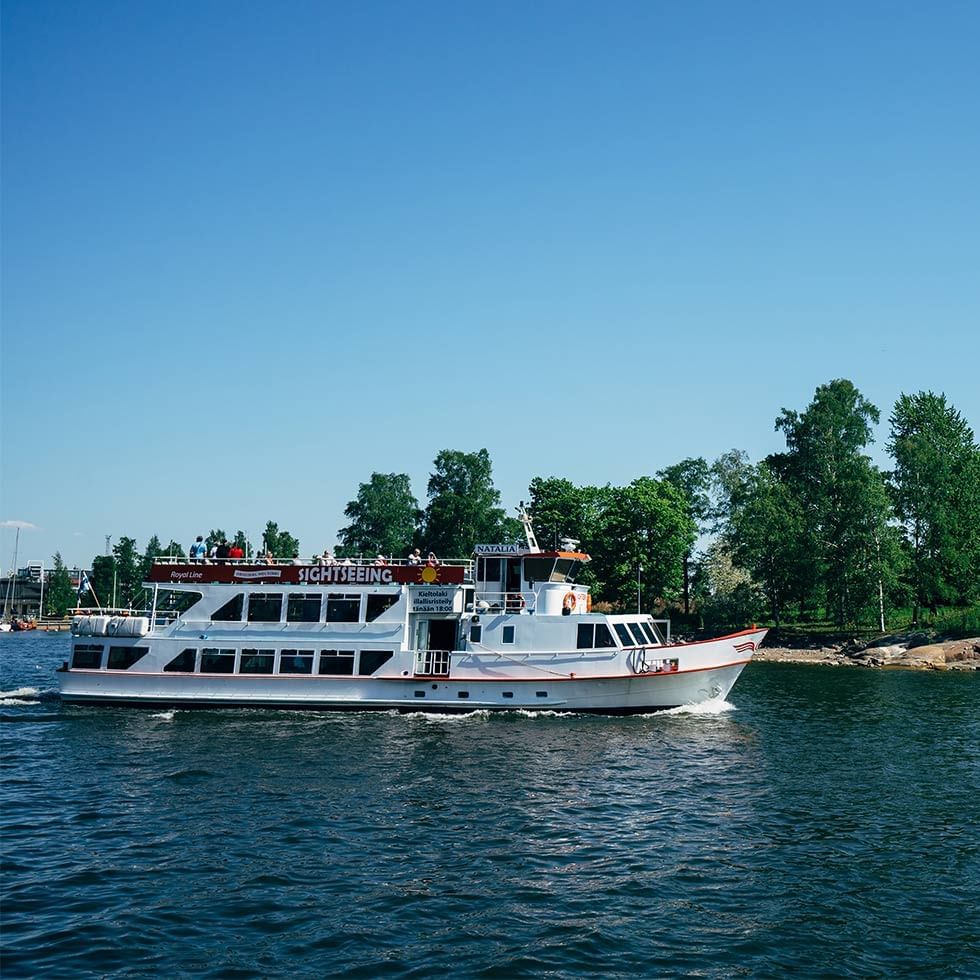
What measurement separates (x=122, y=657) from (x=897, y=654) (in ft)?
190

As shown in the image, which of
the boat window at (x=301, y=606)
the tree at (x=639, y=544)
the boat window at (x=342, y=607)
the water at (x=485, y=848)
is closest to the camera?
the water at (x=485, y=848)

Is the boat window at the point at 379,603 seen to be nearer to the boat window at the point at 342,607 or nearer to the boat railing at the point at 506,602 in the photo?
the boat window at the point at 342,607

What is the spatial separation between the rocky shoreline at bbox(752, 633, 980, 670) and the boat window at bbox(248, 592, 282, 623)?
4726cm

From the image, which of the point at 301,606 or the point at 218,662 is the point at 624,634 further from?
the point at 218,662

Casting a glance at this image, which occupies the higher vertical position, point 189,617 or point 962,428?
point 962,428

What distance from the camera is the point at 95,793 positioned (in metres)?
26.9

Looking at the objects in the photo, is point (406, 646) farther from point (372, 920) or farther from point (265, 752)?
point (372, 920)

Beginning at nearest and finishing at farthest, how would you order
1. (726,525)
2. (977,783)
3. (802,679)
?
(977,783) → (802,679) → (726,525)

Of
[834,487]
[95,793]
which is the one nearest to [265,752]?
[95,793]

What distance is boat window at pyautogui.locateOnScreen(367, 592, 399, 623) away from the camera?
41.6 meters

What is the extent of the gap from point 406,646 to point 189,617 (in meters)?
10.4

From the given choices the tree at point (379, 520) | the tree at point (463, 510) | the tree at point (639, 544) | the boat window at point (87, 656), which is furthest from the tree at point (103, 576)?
the boat window at point (87, 656)

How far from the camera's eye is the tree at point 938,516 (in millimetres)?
78875

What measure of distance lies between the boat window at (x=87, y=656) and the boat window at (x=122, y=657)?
0.60 meters
